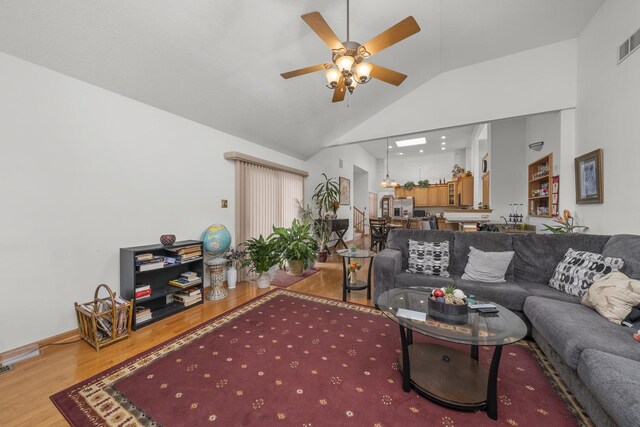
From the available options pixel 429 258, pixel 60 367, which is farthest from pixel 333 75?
pixel 60 367

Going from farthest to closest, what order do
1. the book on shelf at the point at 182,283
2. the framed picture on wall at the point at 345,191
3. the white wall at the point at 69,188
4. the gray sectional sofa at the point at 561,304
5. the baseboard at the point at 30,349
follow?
the framed picture on wall at the point at 345,191, the book on shelf at the point at 182,283, the white wall at the point at 69,188, the baseboard at the point at 30,349, the gray sectional sofa at the point at 561,304

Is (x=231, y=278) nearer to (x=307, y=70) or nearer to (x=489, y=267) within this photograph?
(x=307, y=70)

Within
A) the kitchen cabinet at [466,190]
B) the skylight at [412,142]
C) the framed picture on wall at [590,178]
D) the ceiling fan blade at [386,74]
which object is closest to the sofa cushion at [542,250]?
the framed picture on wall at [590,178]

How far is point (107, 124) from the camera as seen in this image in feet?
8.13

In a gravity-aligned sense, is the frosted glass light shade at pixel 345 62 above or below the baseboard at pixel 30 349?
above

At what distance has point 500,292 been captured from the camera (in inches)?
89.4

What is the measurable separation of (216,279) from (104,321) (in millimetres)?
1275

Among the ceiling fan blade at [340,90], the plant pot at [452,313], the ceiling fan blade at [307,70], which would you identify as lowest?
the plant pot at [452,313]

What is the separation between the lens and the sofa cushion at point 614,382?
99 centimetres

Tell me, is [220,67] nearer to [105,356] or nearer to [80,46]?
[80,46]

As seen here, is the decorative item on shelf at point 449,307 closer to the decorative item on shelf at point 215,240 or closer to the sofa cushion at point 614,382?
the sofa cushion at point 614,382

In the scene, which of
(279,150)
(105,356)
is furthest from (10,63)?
(279,150)

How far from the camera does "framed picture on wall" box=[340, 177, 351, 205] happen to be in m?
7.31

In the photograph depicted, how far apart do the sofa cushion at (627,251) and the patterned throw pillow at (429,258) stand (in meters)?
1.31
